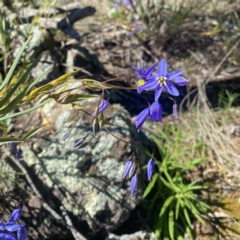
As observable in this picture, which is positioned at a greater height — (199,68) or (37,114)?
(37,114)

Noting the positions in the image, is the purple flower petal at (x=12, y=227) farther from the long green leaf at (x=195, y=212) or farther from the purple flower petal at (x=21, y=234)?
the long green leaf at (x=195, y=212)

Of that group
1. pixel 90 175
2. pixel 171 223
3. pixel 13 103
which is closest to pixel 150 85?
pixel 13 103

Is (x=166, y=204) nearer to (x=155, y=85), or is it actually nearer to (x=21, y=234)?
(x=21, y=234)

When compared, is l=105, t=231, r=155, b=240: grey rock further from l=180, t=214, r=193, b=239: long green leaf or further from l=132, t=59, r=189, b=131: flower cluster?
l=132, t=59, r=189, b=131: flower cluster

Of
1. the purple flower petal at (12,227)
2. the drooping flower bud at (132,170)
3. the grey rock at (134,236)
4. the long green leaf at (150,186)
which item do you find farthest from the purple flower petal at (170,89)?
the grey rock at (134,236)

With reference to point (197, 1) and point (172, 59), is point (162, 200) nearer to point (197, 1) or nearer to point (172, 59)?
point (172, 59)

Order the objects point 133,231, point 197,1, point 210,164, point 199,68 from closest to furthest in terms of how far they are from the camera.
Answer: point 133,231, point 210,164, point 199,68, point 197,1

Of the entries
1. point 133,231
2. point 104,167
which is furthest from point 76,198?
point 133,231

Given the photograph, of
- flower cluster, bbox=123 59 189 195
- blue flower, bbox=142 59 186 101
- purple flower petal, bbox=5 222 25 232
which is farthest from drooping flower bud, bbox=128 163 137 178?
purple flower petal, bbox=5 222 25 232
